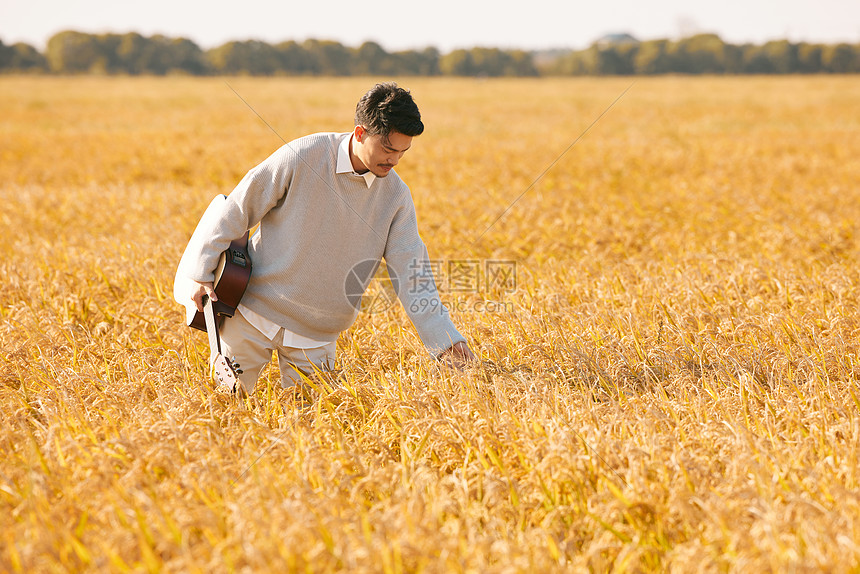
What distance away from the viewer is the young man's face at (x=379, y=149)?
242 cm

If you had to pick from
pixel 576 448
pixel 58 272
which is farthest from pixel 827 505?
pixel 58 272

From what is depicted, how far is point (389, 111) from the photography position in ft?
7.71

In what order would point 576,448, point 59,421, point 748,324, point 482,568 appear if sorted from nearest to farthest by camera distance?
point 482,568 < point 576,448 < point 59,421 < point 748,324

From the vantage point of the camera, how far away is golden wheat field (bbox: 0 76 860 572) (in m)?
1.84

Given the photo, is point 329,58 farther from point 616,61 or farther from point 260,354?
point 260,354

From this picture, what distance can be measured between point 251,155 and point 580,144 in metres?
6.83

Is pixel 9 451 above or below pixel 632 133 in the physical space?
below

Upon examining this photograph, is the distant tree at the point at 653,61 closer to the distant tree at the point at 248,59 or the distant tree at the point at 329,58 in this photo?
the distant tree at the point at 329,58

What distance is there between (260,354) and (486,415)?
1203 mm

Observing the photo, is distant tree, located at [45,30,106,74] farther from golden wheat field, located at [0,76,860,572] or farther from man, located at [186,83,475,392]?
man, located at [186,83,475,392]

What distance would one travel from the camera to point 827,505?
6.57 feet

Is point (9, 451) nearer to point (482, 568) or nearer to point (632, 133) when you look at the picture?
point (482, 568)

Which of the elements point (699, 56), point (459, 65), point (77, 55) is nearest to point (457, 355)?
→ point (459, 65)

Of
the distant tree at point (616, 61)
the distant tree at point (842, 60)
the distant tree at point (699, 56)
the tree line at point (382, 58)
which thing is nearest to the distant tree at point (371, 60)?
the tree line at point (382, 58)
